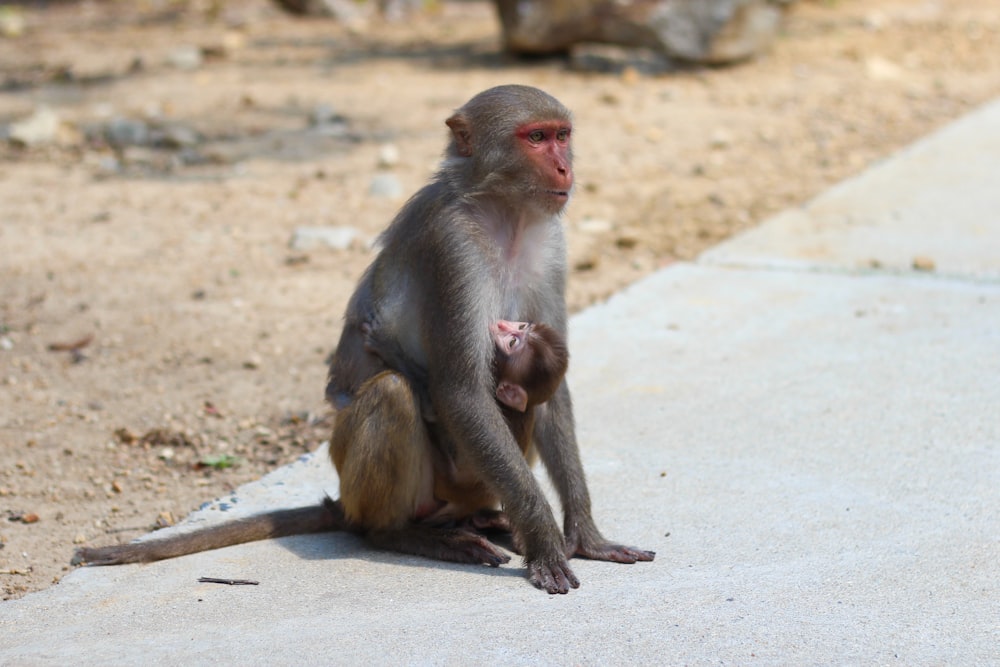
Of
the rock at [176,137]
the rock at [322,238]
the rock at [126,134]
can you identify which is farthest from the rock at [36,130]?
the rock at [322,238]

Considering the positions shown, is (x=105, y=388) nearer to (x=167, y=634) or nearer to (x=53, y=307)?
(x=53, y=307)

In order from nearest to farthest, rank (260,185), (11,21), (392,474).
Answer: (392,474) → (260,185) → (11,21)

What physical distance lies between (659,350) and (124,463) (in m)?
2.39

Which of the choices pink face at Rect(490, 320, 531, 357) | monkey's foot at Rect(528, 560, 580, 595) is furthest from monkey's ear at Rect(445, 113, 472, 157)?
monkey's foot at Rect(528, 560, 580, 595)

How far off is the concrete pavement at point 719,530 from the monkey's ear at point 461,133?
4.24ft

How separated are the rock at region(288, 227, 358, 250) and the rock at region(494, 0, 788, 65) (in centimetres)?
472

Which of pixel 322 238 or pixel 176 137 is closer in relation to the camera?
pixel 322 238

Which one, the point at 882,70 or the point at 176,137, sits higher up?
the point at 882,70

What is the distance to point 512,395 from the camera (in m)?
3.98

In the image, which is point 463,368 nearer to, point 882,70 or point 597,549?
point 597,549

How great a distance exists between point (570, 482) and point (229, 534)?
3.61 feet

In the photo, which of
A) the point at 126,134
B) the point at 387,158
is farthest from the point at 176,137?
the point at 387,158

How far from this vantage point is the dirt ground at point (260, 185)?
5.18m

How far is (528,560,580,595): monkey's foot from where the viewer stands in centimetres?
372
